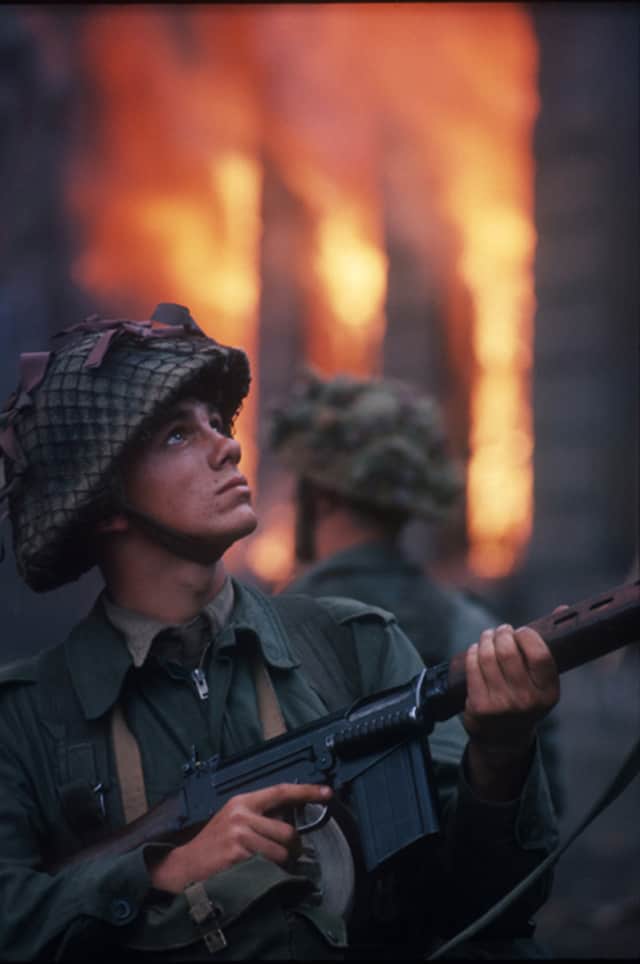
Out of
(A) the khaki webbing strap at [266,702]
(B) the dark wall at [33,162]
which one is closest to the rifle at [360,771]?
(A) the khaki webbing strap at [266,702]

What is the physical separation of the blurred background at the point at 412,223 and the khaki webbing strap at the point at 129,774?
7.25m

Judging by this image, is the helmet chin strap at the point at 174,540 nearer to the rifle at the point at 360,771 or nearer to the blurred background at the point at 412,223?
the rifle at the point at 360,771

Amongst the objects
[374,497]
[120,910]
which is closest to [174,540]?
[120,910]

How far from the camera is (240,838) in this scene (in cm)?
229

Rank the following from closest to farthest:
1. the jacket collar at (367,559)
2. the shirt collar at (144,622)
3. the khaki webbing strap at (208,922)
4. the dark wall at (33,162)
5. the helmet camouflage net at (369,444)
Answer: the khaki webbing strap at (208,922) → the shirt collar at (144,622) → the jacket collar at (367,559) → the helmet camouflage net at (369,444) → the dark wall at (33,162)

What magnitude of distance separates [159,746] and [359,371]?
12.3 meters

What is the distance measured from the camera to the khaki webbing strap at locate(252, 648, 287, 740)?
2.57m

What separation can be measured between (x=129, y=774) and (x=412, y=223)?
37.9 ft

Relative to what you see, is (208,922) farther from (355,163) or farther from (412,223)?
(355,163)

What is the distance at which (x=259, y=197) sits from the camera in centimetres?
1599

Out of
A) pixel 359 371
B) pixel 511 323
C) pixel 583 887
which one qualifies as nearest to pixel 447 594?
pixel 583 887

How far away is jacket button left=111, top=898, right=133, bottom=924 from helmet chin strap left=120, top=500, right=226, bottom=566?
0.70 meters

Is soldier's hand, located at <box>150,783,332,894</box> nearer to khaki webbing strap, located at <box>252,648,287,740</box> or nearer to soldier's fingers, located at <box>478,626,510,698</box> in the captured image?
khaki webbing strap, located at <box>252,648,287,740</box>

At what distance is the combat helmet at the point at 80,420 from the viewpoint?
8.54ft
